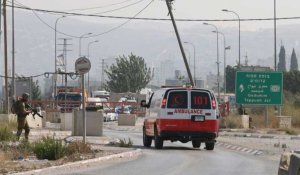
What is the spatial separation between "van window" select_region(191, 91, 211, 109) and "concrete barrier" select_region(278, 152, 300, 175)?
15.0 m

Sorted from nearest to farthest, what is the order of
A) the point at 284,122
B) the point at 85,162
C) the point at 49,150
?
the point at 85,162 → the point at 49,150 → the point at 284,122

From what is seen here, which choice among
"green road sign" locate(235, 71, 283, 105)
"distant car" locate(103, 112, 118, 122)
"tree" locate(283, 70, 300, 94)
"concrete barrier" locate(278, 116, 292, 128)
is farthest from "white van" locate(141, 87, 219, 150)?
"tree" locate(283, 70, 300, 94)

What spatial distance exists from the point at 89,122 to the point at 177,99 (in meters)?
7.29

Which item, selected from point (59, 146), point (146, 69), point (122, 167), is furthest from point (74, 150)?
point (146, 69)

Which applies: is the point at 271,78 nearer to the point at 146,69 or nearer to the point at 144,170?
the point at 144,170

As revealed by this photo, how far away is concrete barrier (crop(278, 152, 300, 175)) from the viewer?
10250mm

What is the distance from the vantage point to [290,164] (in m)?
10.6

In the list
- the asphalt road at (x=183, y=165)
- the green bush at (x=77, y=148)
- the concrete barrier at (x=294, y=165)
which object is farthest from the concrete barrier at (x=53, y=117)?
the concrete barrier at (x=294, y=165)

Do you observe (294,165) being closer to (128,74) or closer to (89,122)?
(89,122)

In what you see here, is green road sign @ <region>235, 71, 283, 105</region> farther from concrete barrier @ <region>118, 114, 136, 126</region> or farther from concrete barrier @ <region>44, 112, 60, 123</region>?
concrete barrier @ <region>44, 112, 60, 123</region>

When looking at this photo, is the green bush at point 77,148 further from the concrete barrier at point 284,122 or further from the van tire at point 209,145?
the concrete barrier at point 284,122

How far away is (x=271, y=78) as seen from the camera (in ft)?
165

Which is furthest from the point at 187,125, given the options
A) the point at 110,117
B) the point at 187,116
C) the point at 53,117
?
the point at 110,117

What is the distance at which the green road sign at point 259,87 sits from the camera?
50406 millimetres
